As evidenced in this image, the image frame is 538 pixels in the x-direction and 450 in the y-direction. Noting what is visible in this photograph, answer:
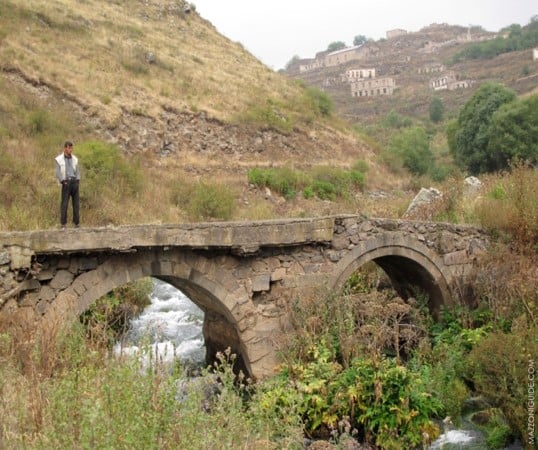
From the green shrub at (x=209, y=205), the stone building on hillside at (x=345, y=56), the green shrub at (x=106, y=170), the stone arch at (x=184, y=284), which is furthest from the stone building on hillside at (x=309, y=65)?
the stone arch at (x=184, y=284)

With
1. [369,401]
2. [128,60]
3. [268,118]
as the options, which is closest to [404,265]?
[369,401]

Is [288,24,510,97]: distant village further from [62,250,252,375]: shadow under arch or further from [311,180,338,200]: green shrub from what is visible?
[62,250,252,375]: shadow under arch

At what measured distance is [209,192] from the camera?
17.1 m

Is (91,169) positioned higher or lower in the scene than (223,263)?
higher

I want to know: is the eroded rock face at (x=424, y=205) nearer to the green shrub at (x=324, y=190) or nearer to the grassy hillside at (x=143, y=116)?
the grassy hillside at (x=143, y=116)

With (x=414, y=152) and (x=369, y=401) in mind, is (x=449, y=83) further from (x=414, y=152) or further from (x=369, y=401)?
(x=369, y=401)

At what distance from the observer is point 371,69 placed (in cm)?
8538

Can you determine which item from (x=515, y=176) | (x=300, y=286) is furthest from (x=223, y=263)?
(x=515, y=176)

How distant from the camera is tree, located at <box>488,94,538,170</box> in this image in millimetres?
26266

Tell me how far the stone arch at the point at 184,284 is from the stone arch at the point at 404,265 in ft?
5.65

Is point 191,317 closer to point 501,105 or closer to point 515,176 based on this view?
point 515,176

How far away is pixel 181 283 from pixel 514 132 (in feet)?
72.8

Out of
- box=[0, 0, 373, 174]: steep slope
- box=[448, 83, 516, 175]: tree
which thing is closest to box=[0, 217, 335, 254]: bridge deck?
box=[0, 0, 373, 174]: steep slope

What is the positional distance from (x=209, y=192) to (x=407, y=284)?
6.85 meters
